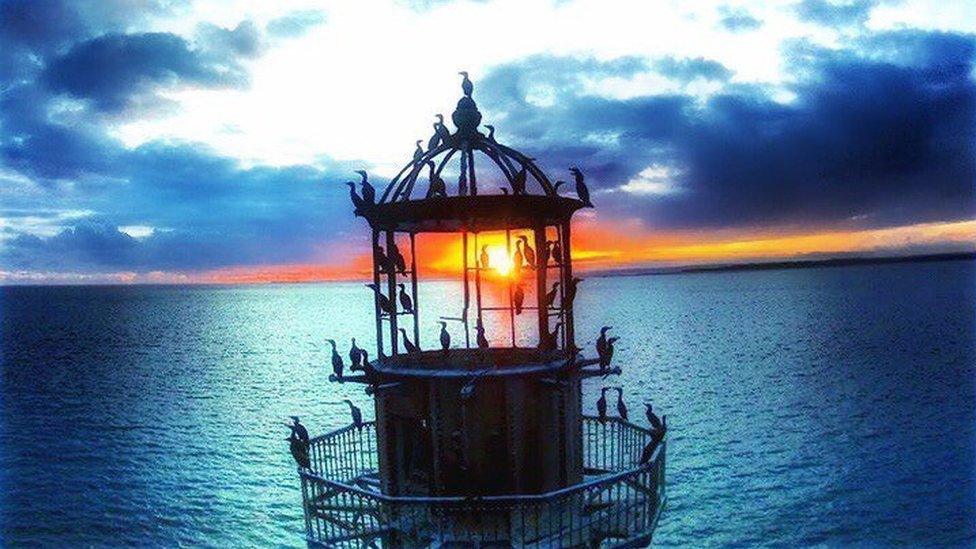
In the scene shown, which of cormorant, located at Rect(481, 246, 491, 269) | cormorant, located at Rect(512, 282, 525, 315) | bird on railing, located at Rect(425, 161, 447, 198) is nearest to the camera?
bird on railing, located at Rect(425, 161, 447, 198)

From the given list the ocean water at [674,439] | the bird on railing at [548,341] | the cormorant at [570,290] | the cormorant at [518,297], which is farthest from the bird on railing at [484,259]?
the ocean water at [674,439]

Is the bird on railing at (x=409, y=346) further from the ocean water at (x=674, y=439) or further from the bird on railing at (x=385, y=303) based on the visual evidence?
the ocean water at (x=674, y=439)

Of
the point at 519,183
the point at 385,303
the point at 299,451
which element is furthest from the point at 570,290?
the point at 299,451

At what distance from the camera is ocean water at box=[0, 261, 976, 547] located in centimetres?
3528

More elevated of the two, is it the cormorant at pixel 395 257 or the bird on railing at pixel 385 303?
the cormorant at pixel 395 257

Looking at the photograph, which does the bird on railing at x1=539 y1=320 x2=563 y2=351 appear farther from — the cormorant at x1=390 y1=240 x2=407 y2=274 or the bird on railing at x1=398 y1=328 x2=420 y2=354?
the cormorant at x1=390 y1=240 x2=407 y2=274

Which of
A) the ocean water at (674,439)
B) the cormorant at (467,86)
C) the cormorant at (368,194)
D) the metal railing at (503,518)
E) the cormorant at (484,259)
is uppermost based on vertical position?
the cormorant at (467,86)

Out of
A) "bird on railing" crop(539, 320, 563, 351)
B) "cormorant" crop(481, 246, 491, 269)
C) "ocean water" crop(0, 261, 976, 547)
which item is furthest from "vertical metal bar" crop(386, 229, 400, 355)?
"ocean water" crop(0, 261, 976, 547)

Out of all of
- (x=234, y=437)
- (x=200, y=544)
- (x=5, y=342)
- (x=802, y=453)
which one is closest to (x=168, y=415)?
(x=234, y=437)

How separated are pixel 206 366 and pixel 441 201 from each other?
274ft

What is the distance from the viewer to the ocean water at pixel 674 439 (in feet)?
116

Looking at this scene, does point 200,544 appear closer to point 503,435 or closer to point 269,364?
point 503,435

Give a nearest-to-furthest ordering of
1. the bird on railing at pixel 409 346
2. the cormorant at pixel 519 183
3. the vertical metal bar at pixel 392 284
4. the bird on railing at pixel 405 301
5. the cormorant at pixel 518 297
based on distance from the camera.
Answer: the cormorant at pixel 519 183, the vertical metal bar at pixel 392 284, the bird on railing at pixel 405 301, the bird on railing at pixel 409 346, the cormorant at pixel 518 297

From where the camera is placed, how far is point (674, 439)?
153 feet
